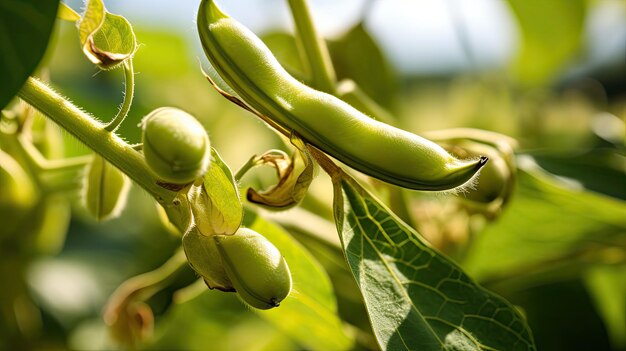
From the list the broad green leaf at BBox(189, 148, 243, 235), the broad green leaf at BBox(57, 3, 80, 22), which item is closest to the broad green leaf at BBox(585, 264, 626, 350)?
the broad green leaf at BBox(189, 148, 243, 235)

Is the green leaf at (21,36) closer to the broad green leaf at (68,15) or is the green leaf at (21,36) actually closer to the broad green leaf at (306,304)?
the broad green leaf at (68,15)

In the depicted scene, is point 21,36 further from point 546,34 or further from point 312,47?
point 546,34

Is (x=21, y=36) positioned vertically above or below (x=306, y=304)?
above

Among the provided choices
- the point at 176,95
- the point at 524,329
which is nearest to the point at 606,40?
the point at 176,95

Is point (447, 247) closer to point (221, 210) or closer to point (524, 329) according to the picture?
point (524, 329)

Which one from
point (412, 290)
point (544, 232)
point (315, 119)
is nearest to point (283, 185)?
point (315, 119)

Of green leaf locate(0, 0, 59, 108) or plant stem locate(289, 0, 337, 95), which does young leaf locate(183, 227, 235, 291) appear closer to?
green leaf locate(0, 0, 59, 108)

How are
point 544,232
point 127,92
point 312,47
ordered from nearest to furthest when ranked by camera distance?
point 127,92 < point 312,47 < point 544,232
